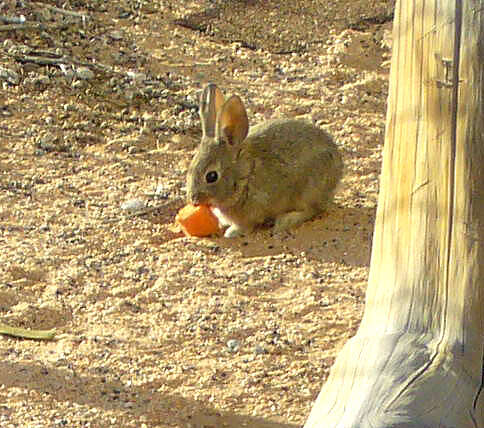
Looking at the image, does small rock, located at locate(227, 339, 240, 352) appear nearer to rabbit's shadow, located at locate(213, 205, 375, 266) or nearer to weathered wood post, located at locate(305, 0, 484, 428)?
rabbit's shadow, located at locate(213, 205, 375, 266)

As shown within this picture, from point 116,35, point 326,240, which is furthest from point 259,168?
point 116,35

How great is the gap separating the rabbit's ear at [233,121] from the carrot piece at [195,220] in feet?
1.52

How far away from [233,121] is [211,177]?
1.19 ft

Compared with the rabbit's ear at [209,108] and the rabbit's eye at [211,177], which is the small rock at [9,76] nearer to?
the rabbit's ear at [209,108]

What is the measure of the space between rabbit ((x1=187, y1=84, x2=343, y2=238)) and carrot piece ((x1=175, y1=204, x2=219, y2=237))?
8 cm

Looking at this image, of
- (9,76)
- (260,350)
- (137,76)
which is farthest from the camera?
(137,76)

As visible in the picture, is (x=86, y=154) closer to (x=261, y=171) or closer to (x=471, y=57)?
(x=261, y=171)

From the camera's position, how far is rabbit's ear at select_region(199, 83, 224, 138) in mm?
6770

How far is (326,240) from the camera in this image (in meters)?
6.46

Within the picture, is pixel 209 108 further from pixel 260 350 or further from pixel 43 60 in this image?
pixel 43 60

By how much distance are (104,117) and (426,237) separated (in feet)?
16.4

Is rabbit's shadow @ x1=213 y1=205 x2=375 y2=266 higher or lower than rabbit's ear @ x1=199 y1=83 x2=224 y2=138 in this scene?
lower

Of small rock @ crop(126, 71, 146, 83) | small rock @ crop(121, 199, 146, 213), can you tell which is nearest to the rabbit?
Answer: small rock @ crop(121, 199, 146, 213)

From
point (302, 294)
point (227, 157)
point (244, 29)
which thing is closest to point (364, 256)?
point (302, 294)
